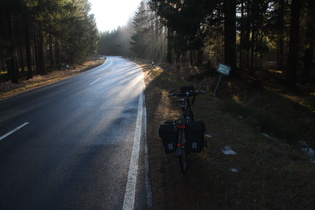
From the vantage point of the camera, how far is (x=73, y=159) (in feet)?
17.5

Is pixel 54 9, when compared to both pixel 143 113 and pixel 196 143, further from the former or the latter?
pixel 196 143

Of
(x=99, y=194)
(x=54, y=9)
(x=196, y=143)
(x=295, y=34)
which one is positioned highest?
(x=54, y=9)

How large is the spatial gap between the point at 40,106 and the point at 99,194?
8.47m

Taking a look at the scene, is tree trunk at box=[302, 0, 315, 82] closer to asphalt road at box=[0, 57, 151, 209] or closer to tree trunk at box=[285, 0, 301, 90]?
tree trunk at box=[285, 0, 301, 90]

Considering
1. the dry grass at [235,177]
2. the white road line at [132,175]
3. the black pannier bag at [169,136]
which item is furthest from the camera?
the black pannier bag at [169,136]

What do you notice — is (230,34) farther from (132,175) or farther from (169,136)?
(132,175)

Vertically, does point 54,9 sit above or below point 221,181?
above

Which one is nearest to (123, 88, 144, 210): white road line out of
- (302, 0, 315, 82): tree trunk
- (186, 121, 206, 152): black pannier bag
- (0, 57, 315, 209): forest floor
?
(0, 57, 315, 209): forest floor

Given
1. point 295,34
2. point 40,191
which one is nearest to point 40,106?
point 40,191

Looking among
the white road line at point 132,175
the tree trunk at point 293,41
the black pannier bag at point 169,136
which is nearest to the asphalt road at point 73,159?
the white road line at point 132,175

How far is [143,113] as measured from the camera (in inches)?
365

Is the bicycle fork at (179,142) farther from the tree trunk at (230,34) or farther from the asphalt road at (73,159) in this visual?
the tree trunk at (230,34)

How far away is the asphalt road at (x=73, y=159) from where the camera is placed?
152 inches

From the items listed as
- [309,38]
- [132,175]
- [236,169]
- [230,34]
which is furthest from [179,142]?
[309,38]
